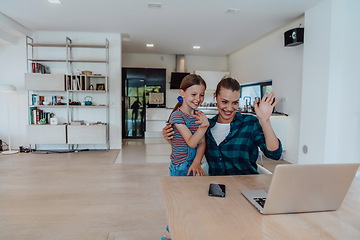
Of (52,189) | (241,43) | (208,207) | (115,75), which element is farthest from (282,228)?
(241,43)

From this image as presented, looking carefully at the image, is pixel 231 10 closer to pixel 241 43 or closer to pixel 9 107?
pixel 241 43

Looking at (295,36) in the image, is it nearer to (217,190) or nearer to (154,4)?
(154,4)

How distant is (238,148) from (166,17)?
3.69 metres

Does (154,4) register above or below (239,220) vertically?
above

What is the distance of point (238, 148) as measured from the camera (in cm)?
153

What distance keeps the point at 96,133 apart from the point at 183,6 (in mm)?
3291

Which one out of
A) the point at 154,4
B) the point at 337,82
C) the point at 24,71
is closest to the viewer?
the point at 337,82

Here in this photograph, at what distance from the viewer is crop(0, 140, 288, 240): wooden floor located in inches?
86.4

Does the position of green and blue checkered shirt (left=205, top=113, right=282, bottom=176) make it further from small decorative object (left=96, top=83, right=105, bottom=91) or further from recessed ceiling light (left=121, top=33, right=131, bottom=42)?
recessed ceiling light (left=121, top=33, right=131, bottom=42)

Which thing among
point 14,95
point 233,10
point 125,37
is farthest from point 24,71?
point 233,10

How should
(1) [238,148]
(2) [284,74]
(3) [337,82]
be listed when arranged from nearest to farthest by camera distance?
(1) [238,148]
(3) [337,82]
(2) [284,74]

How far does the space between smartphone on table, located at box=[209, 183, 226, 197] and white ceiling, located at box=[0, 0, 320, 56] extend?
3.37 meters

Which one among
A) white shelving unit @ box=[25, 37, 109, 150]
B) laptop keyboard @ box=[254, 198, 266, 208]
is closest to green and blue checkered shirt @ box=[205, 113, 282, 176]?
laptop keyboard @ box=[254, 198, 266, 208]

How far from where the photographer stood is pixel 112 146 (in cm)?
603
